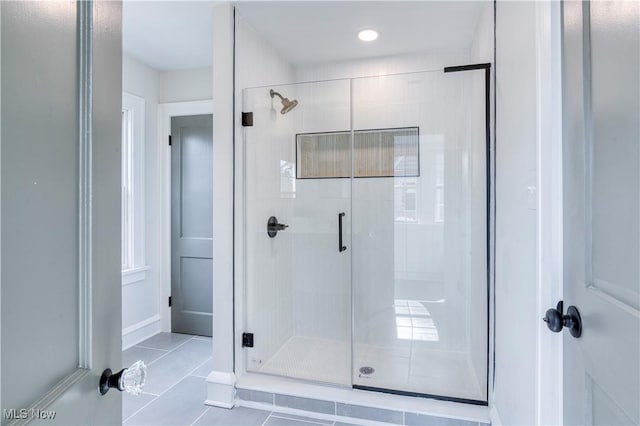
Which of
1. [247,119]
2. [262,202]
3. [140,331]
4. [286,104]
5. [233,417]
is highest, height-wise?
[286,104]

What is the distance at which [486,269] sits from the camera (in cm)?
206

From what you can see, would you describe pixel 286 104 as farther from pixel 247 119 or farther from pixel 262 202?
pixel 262 202

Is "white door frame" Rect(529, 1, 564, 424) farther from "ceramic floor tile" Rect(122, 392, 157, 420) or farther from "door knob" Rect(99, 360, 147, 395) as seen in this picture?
"ceramic floor tile" Rect(122, 392, 157, 420)

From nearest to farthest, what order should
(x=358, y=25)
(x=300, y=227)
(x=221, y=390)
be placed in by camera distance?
(x=221, y=390) → (x=358, y=25) → (x=300, y=227)

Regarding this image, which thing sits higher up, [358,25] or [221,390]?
[358,25]

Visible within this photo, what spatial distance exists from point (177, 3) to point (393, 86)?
62.3 inches

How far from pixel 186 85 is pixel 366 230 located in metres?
2.27

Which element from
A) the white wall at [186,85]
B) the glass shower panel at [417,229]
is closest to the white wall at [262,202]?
the glass shower panel at [417,229]

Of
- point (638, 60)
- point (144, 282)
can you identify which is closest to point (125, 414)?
point (144, 282)

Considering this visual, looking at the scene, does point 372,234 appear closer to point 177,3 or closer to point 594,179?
point 594,179

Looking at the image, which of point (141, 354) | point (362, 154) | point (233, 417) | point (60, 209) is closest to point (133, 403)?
point (233, 417)

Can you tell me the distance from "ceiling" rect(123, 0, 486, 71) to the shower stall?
34 cm

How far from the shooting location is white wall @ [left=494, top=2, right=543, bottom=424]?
1258 millimetres

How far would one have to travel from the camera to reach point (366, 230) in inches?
105
